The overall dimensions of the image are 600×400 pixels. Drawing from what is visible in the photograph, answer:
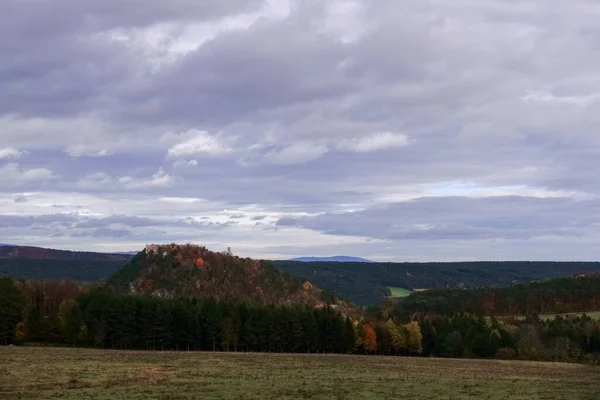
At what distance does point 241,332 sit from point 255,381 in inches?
2505

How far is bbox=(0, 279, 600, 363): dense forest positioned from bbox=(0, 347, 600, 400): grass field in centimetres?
3500

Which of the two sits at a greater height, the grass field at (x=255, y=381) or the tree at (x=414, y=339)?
the grass field at (x=255, y=381)

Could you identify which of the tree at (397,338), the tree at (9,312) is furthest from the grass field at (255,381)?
the tree at (397,338)

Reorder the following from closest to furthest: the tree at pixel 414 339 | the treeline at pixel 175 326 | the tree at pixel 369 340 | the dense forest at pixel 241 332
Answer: the treeline at pixel 175 326
the dense forest at pixel 241 332
the tree at pixel 369 340
the tree at pixel 414 339

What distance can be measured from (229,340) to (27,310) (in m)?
33.8

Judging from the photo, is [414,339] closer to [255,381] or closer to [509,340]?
[509,340]

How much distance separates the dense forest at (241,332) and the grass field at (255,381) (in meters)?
35.0

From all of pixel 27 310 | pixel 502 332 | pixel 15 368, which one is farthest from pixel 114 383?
pixel 502 332

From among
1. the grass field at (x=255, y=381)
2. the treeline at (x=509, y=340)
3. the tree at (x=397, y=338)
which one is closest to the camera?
the grass field at (x=255, y=381)

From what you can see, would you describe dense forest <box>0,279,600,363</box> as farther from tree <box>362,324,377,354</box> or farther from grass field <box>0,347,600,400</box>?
grass field <box>0,347,600,400</box>

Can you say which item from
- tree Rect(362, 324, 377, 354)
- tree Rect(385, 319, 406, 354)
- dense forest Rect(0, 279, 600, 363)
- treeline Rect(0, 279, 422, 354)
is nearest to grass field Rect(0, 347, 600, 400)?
treeline Rect(0, 279, 422, 354)

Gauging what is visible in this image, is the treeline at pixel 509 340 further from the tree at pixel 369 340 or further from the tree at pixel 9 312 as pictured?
the tree at pixel 9 312

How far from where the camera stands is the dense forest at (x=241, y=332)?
11625cm

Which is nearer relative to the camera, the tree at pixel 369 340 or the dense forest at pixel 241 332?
the dense forest at pixel 241 332
